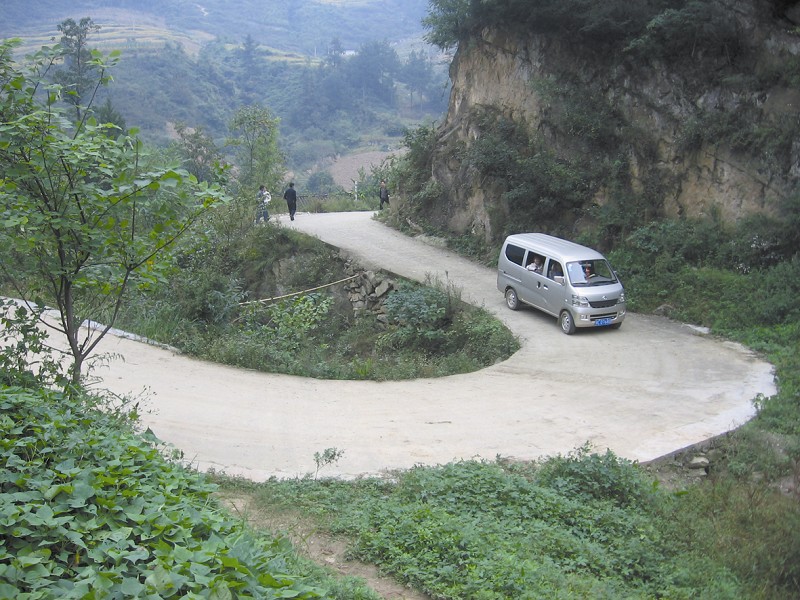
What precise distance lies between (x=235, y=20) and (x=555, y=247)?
156 m

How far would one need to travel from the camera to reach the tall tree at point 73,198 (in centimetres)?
732

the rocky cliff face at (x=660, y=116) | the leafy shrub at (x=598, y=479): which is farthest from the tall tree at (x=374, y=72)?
the leafy shrub at (x=598, y=479)

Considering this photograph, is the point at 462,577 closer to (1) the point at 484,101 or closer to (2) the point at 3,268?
(2) the point at 3,268

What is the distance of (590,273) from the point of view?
60.7 feet

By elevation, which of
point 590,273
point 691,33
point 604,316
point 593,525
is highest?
point 691,33

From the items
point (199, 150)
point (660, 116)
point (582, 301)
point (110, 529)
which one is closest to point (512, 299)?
point (582, 301)

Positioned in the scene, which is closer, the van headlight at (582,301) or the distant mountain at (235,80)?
the van headlight at (582,301)

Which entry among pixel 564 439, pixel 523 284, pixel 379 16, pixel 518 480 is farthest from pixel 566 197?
pixel 379 16

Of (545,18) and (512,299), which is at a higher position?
(545,18)

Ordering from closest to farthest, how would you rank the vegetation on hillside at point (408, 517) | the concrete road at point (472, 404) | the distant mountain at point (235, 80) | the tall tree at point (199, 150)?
1. the vegetation on hillside at point (408, 517)
2. the concrete road at point (472, 404)
3. the tall tree at point (199, 150)
4. the distant mountain at point (235, 80)

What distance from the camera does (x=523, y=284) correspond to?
64.9ft

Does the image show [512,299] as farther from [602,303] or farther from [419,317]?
[602,303]

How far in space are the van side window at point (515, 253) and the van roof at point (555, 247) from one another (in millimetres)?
129

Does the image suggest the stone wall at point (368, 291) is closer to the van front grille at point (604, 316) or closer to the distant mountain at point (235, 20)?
the van front grille at point (604, 316)
